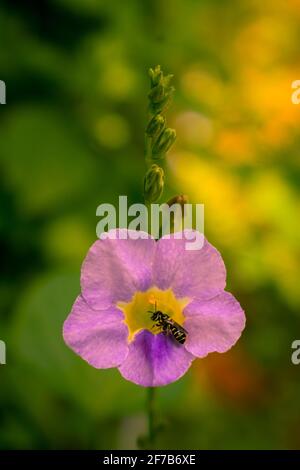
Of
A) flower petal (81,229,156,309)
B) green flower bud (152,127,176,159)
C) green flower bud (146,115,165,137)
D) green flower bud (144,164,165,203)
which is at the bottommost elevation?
flower petal (81,229,156,309)

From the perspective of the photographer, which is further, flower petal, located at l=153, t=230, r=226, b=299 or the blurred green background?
the blurred green background

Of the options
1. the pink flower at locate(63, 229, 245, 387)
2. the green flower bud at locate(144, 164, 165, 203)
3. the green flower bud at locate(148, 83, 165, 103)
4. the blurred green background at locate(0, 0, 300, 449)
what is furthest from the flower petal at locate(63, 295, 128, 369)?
the blurred green background at locate(0, 0, 300, 449)

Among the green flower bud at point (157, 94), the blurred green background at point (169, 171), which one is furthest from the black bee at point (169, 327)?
the blurred green background at point (169, 171)

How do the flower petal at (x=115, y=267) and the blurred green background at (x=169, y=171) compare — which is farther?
the blurred green background at (x=169, y=171)

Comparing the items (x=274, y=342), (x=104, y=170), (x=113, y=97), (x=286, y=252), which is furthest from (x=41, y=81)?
(x=274, y=342)

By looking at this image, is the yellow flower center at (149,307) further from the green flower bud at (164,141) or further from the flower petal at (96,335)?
the green flower bud at (164,141)

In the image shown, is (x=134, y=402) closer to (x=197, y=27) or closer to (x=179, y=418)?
(x=179, y=418)

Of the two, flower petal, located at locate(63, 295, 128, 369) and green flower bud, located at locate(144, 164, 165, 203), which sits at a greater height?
green flower bud, located at locate(144, 164, 165, 203)

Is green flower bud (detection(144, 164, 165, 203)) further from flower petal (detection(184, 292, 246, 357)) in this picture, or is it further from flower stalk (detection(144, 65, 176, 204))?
flower petal (detection(184, 292, 246, 357))
